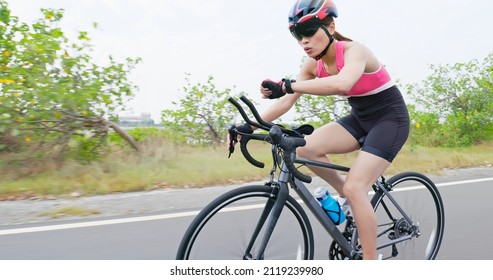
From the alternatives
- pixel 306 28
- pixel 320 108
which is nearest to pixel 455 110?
pixel 320 108

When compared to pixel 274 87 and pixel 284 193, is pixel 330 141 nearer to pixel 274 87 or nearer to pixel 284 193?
pixel 284 193

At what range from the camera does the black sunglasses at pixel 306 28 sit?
253 cm

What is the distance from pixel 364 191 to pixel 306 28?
0.95m

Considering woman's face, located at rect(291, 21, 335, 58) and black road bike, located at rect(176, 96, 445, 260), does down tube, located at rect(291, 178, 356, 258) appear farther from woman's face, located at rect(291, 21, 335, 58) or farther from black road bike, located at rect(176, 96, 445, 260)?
woman's face, located at rect(291, 21, 335, 58)

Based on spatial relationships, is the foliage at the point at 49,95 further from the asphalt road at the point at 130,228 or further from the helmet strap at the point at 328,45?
the helmet strap at the point at 328,45

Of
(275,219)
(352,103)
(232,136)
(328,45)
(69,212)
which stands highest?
(328,45)

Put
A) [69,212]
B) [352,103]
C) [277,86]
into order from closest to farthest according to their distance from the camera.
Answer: [277,86] → [352,103] → [69,212]

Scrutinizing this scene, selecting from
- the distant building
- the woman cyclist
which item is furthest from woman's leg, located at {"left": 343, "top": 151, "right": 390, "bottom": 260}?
the distant building

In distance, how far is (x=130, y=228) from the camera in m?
3.96

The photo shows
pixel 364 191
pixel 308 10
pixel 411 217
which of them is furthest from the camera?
pixel 411 217

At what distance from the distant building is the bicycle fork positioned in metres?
4.31

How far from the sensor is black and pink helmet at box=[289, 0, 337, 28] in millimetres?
2510

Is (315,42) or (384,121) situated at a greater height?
(315,42)

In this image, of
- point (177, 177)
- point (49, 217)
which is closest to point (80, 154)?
point (177, 177)
